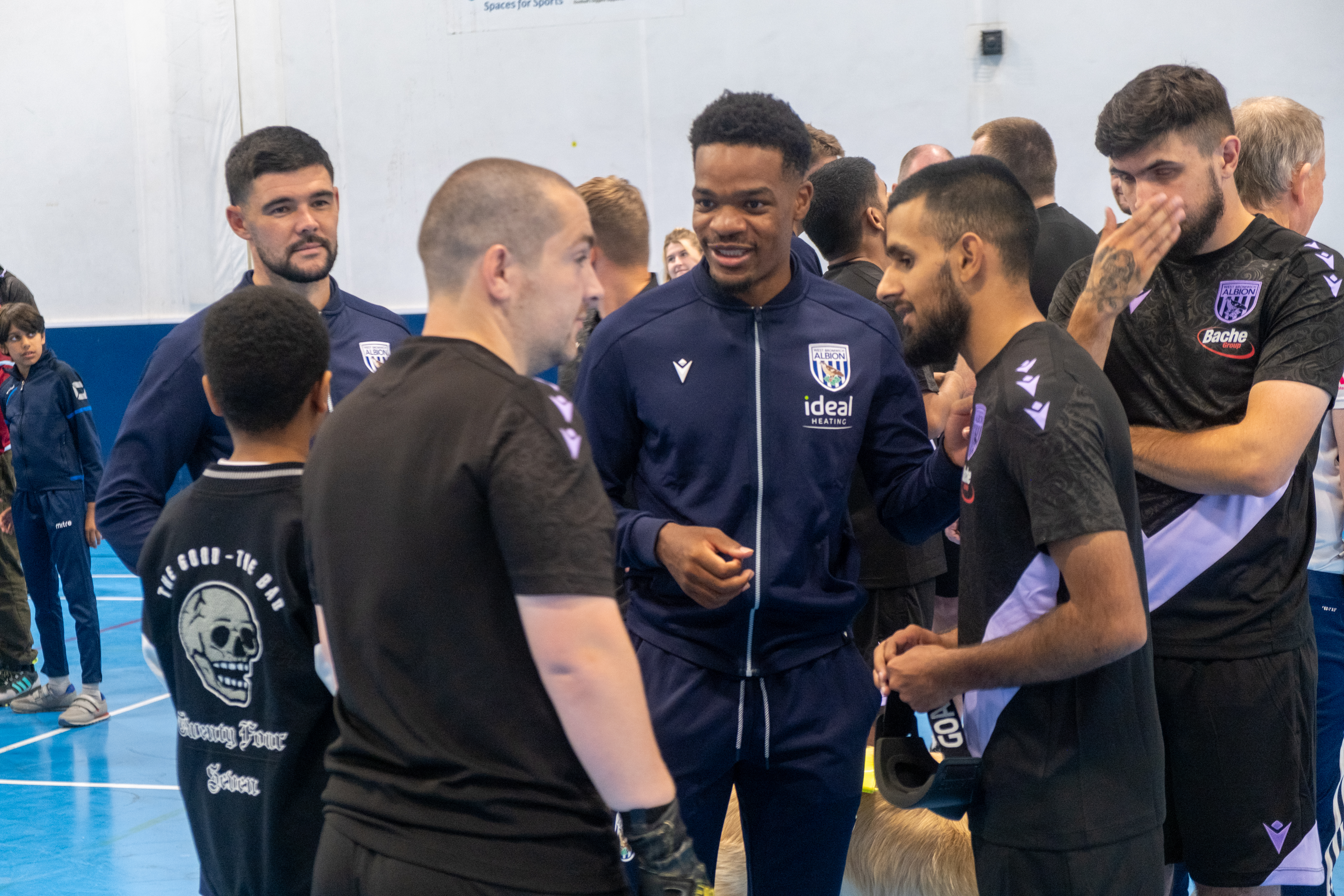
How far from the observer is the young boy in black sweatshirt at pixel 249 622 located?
6.75 ft

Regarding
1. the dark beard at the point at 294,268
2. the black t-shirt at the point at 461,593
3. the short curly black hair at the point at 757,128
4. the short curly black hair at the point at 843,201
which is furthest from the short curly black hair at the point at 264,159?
the short curly black hair at the point at 843,201

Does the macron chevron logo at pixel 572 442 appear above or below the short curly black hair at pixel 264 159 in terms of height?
below

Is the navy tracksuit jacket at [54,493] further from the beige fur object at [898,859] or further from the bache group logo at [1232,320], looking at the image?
the bache group logo at [1232,320]

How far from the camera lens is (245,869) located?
213 centimetres

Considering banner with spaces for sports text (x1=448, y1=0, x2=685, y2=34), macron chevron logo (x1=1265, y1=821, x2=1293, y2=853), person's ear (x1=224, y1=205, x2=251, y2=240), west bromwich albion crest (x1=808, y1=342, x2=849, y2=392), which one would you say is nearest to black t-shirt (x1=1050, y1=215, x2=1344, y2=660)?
macron chevron logo (x1=1265, y1=821, x2=1293, y2=853)

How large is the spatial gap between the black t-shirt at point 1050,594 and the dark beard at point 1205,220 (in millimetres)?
610

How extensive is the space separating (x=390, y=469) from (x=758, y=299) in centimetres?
121

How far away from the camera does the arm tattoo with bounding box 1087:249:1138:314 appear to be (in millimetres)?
2258

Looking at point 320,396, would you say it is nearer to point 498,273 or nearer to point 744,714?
point 498,273

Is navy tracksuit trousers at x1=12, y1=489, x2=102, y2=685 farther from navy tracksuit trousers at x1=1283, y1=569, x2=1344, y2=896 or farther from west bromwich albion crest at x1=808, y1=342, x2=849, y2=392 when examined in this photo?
navy tracksuit trousers at x1=1283, y1=569, x2=1344, y2=896

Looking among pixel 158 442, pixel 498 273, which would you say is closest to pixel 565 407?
pixel 498 273

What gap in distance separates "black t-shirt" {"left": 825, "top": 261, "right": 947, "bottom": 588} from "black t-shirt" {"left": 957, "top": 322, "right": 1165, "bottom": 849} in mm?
1541

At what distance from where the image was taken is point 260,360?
2154 millimetres

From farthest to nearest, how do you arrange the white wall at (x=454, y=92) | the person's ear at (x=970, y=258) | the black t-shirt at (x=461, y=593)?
the white wall at (x=454, y=92)
the person's ear at (x=970, y=258)
the black t-shirt at (x=461, y=593)
